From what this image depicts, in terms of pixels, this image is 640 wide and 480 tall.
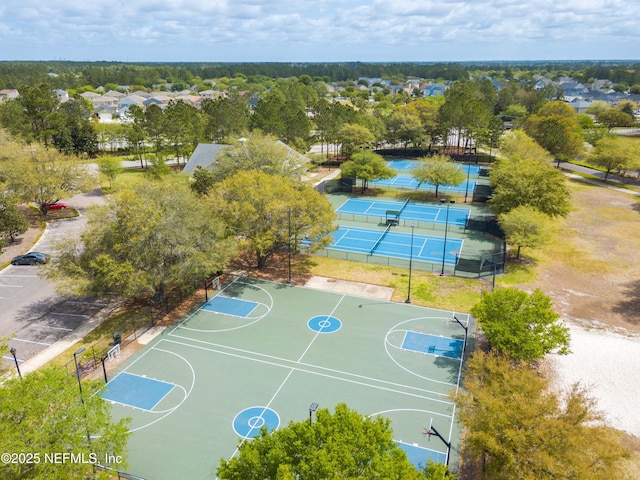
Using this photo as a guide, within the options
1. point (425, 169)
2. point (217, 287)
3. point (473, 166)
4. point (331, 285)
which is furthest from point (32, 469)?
point (473, 166)

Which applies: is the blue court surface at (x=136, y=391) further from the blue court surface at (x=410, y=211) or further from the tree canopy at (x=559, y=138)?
the tree canopy at (x=559, y=138)

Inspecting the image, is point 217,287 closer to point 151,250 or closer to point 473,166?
point 151,250

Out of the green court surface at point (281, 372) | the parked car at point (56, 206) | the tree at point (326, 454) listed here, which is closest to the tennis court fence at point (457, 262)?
the green court surface at point (281, 372)

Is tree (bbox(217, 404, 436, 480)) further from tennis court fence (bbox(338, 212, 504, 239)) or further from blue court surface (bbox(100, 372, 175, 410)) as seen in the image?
tennis court fence (bbox(338, 212, 504, 239))

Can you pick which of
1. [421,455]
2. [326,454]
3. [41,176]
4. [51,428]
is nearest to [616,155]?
[421,455]

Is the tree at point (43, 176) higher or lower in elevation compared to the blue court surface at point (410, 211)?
higher

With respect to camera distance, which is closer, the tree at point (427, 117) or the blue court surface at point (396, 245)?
the blue court surface at point (396, 245)
